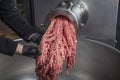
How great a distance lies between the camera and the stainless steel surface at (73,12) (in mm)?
1155

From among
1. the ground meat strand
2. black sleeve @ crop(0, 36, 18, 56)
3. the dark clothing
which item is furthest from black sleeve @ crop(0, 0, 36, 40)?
black sleeve @ crop(0, 36, 18, 56)

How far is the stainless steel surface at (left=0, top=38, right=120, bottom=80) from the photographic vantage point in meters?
1.23

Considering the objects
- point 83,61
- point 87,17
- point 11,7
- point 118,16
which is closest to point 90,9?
point 87,17

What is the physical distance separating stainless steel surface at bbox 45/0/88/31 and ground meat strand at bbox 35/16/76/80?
3 cm

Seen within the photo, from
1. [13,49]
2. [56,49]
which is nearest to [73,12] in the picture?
[56,49]

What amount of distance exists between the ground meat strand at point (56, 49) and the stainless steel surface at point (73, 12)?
0.10 ft

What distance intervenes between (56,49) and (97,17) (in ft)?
1.19

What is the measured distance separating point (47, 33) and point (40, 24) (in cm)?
30

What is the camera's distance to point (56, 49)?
1.07 metres

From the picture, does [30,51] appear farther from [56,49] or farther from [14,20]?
[14,20]

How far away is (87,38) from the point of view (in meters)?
1.39

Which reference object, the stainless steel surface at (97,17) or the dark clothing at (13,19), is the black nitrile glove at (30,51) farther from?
the stainless steel surface at (97,17)

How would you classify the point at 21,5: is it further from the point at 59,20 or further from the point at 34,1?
the point at 59,20

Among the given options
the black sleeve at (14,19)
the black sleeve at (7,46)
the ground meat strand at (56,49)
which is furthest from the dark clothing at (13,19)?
the black sleeve at (7,46)
